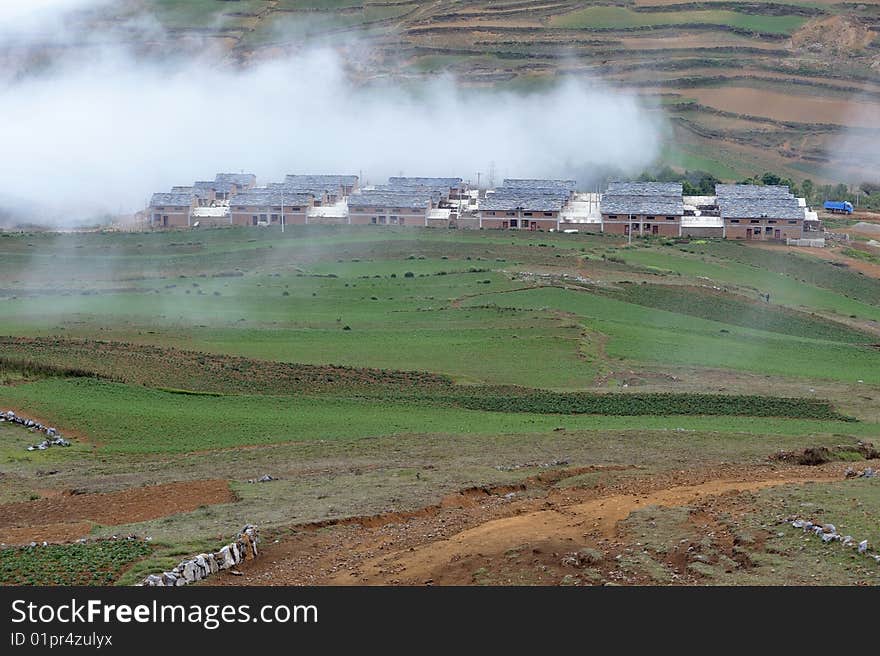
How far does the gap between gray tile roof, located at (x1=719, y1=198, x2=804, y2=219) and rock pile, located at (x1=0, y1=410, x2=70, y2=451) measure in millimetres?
51159

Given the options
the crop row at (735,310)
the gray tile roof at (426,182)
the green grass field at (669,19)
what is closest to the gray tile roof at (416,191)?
the gray tile roof at (426,182)

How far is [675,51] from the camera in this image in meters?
114

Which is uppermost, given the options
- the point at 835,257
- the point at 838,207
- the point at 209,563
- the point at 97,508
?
the point at 838,207

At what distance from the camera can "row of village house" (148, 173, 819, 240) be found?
78.1m

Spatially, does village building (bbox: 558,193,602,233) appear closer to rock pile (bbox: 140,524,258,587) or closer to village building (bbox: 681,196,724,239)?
village building (bbox: 681,196,724,239)

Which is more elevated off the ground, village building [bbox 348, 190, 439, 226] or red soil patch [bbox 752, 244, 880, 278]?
village building [bbox 348, 190, 439, 226]

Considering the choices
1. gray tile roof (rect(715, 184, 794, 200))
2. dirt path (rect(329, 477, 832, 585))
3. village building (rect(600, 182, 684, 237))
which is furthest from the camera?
gray tile roof (rect(715, 184, 794, 200))

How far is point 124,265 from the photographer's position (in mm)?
69562

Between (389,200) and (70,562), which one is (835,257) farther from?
(70,562)

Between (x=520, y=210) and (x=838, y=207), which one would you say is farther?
(x=838, y=207)

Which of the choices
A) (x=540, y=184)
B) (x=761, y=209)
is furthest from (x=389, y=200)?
(x=761, y=209)

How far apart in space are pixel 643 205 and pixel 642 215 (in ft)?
5.13

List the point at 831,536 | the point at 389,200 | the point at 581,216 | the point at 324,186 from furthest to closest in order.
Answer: the point at 324,186, the point at 389,200, the point at 581,216, the point at 831,536

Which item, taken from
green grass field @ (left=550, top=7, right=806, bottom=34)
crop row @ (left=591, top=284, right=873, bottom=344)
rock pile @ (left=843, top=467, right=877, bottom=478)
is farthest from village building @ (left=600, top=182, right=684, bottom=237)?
rock pile @ (left=843, top=467, right=877, bottom=478)
